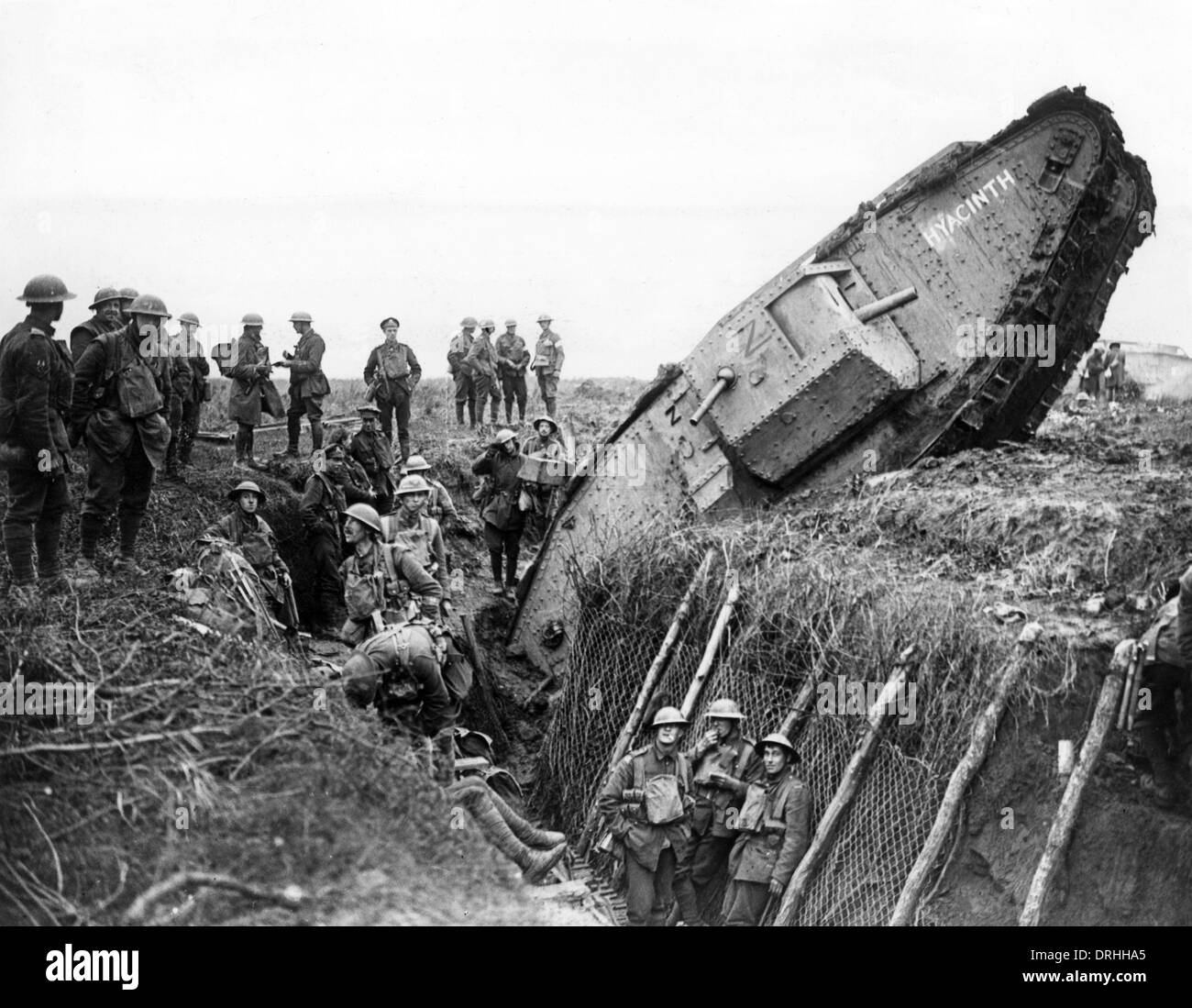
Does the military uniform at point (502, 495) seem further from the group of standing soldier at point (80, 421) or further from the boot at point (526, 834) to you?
the boot at point (526, 834)

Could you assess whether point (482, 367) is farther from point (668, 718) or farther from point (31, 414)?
point (668, 718)

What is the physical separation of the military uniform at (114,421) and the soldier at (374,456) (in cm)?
370

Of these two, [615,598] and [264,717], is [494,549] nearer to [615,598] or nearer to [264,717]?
[615,598]

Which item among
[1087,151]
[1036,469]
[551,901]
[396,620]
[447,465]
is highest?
[1087,151]

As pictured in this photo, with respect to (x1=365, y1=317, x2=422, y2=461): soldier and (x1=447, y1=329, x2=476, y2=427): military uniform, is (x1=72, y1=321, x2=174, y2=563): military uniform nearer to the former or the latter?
(x1=365, y1=317, x2=422, y2=461): soldier

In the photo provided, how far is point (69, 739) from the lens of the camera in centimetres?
692

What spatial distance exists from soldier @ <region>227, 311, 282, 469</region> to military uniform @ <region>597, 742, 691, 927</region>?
7.24 m

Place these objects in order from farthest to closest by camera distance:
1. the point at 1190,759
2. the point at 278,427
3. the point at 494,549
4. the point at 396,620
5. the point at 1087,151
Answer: the point at 278,427, the point at 494,549, the point at 1087,151, the point at 396,620, the point at 1190,759

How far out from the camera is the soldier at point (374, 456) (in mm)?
14492

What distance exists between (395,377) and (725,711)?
8.30m

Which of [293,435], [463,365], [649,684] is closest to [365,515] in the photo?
[649,684]

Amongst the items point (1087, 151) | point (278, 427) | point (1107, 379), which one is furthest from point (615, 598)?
point (1107, 379)

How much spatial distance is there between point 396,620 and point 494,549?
5.43m

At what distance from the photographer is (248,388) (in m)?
A: 15.0
